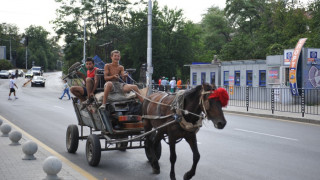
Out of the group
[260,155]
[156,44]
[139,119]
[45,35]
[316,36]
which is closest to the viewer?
[139,119]

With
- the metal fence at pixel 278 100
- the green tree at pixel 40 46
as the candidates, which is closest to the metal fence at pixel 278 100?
the metal fence at pixel 278 100

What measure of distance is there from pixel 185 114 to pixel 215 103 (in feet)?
2.10

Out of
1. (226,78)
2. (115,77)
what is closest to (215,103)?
(115,77)

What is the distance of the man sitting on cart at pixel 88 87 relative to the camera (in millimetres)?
8570

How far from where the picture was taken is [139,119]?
25.9 ft

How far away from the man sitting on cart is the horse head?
3265 mm

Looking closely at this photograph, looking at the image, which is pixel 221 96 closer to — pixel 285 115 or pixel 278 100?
pixel 285 115

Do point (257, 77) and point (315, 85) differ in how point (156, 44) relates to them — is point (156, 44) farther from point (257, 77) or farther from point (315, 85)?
point (315, 85)

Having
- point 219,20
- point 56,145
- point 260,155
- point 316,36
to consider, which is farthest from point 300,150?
point 219,20

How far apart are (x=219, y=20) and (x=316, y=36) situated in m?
34.4

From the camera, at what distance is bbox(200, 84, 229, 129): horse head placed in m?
5.78

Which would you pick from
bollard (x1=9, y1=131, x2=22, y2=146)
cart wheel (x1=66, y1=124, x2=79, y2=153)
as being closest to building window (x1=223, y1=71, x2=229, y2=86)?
cart wheel (x1=66, y1=124, x2=79, y2=153)

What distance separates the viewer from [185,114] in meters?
6.31

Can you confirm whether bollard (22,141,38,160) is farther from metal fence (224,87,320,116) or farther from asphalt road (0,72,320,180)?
metal fence (224,87,320,116)
